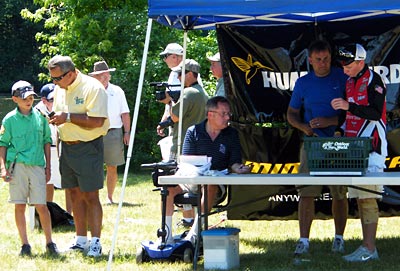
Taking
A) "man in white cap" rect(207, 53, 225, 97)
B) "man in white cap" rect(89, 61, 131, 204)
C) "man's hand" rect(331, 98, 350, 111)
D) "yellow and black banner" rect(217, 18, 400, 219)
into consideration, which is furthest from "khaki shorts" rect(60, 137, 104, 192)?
"man in white cap" rect(89, 61, 131, 204)

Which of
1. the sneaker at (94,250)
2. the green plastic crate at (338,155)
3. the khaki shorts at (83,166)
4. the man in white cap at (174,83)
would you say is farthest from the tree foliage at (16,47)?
the green plastic crate at (338,155)

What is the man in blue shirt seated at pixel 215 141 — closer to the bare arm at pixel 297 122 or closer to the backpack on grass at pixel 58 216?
the bare arm at pixel 297 122

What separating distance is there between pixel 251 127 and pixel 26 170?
2302 millimetres

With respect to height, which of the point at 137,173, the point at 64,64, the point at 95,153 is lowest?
the point at 137,173

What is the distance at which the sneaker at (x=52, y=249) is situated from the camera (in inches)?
305

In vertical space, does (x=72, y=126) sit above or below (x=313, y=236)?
above

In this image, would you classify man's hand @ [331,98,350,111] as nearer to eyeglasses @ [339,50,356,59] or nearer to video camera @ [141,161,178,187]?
eyeglasses @ [339,50,356,59]

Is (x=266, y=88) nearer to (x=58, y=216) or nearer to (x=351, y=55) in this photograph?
(x=351, y=55)

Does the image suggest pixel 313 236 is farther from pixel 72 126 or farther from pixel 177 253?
pixel 72 126

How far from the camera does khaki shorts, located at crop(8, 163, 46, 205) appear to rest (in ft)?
25.3

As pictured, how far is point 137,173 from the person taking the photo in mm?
15367

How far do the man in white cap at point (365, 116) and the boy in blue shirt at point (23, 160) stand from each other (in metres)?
2.64

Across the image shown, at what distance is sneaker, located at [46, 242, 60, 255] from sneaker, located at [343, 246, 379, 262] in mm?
2530

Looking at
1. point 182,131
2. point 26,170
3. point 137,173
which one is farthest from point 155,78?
point 26,170
